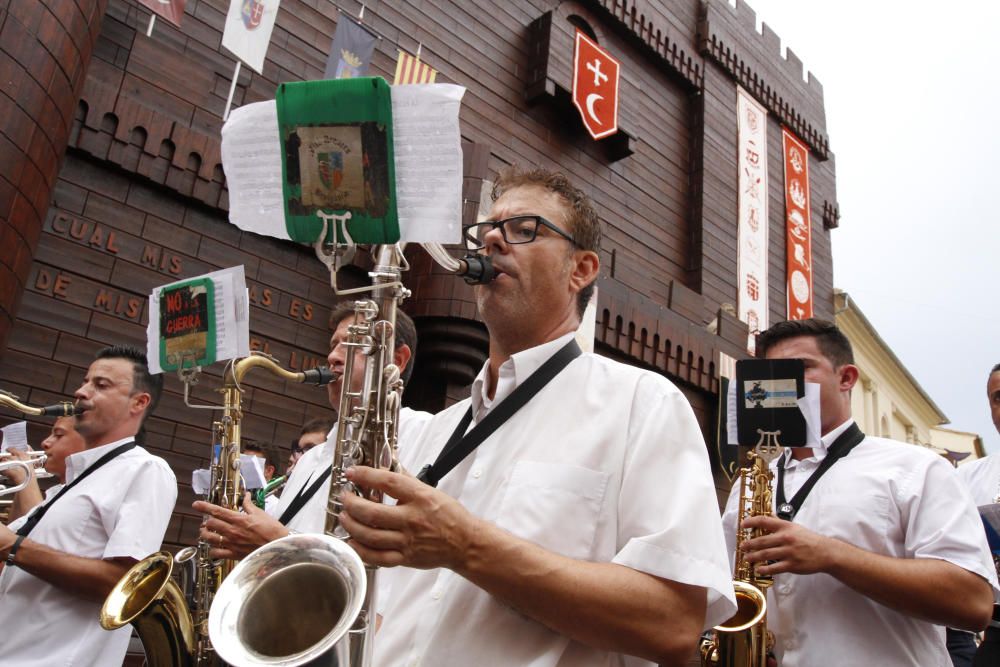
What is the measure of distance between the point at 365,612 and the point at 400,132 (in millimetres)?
1148

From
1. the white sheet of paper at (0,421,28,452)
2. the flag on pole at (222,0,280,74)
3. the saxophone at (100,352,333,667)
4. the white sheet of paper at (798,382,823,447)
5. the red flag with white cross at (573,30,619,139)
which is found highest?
the red flag with white cross at (573,30,619,139)

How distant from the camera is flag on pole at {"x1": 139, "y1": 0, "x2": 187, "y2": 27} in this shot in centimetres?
754

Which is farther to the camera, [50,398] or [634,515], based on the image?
[50,398]

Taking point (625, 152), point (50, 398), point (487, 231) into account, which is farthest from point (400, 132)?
point (625, 152)

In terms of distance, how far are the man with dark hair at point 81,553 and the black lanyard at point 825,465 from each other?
289 cm

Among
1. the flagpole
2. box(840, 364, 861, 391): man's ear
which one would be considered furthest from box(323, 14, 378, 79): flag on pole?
box(840, 364, 861, 391): man's ear

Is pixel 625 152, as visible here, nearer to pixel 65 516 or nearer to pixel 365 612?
pixel 65 516

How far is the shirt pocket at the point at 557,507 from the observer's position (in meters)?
1.77

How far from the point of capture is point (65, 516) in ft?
12.0

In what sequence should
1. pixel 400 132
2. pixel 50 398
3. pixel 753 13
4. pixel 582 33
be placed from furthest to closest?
1. pixel 753 13
2. pixel 582 33
3. pixel 50 398
4. pixel 400 132

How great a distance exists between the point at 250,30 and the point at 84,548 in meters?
6.60

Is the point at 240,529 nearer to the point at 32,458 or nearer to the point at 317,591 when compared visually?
the point at 317,591

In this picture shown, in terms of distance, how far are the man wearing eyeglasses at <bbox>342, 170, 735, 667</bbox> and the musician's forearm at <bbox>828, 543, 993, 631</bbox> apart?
1.09 meters

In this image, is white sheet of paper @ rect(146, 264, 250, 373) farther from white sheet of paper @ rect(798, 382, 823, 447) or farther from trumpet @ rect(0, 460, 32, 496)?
white sheet of paper @ rect(798, 382, 823, 447)
